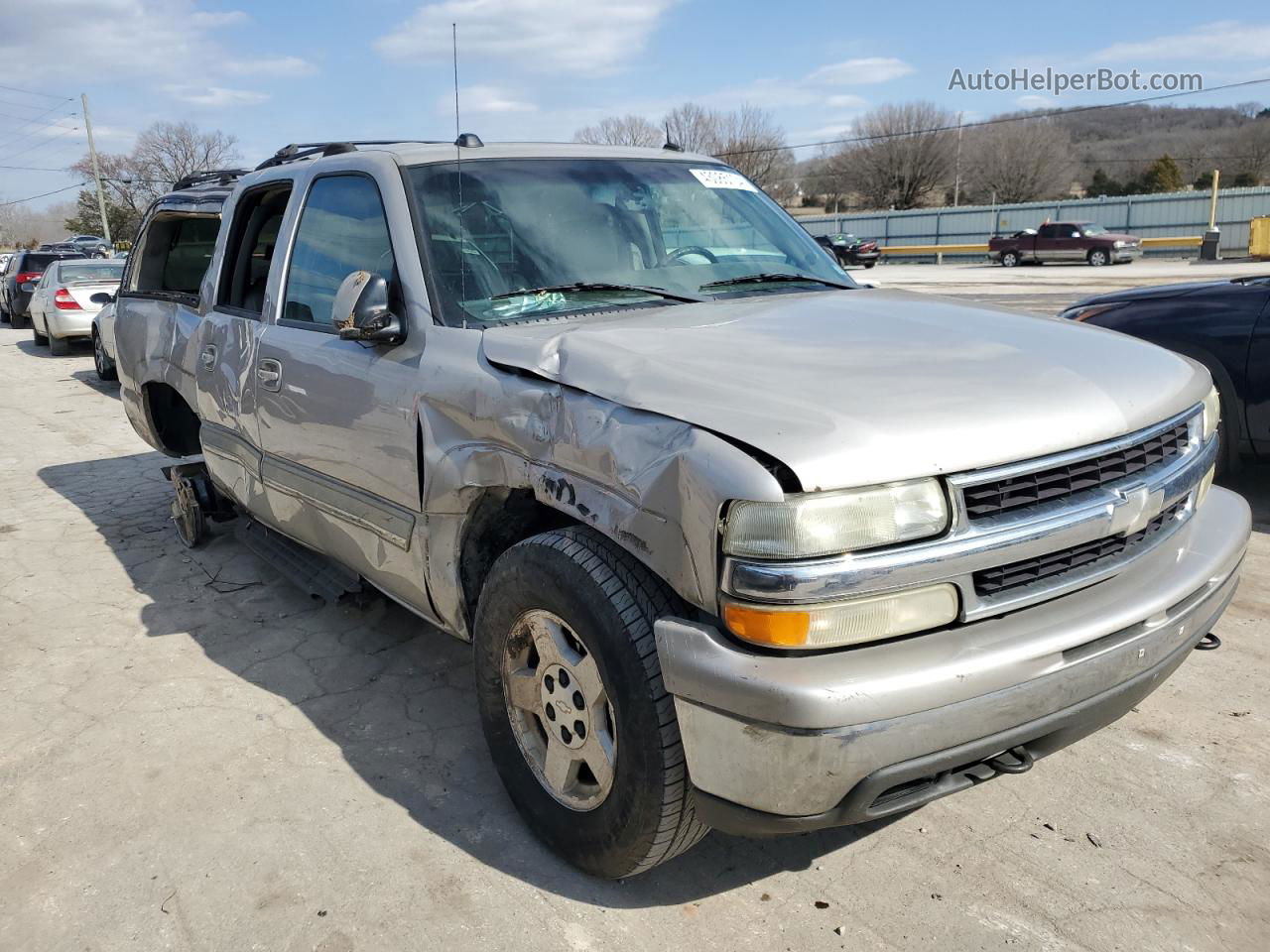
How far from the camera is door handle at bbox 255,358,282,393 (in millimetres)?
3789

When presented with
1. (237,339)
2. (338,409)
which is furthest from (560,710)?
(237,339)

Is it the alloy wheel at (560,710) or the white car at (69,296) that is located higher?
the white car at (69,296)

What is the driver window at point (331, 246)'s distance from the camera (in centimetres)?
339

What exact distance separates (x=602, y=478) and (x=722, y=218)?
1763 millimetres

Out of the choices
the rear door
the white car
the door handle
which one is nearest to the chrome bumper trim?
the door handle

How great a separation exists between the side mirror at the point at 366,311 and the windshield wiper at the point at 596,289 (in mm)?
312

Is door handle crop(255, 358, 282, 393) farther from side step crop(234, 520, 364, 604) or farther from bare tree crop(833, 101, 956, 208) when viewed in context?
bare tree crop(833, 101, 956, 208)

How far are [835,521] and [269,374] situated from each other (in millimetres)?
2627

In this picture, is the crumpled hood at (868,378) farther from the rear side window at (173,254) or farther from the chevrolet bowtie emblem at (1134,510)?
the rear side window at (173,254)

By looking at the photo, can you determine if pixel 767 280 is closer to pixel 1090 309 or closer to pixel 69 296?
pixel 1090 309

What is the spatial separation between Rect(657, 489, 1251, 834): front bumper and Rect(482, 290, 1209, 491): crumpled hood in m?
0.37

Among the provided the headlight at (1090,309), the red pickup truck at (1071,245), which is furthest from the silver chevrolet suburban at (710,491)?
the red pickup truck at (1071,245)

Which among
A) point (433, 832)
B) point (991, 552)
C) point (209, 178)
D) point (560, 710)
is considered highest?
point (209, 178)

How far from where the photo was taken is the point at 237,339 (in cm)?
419
